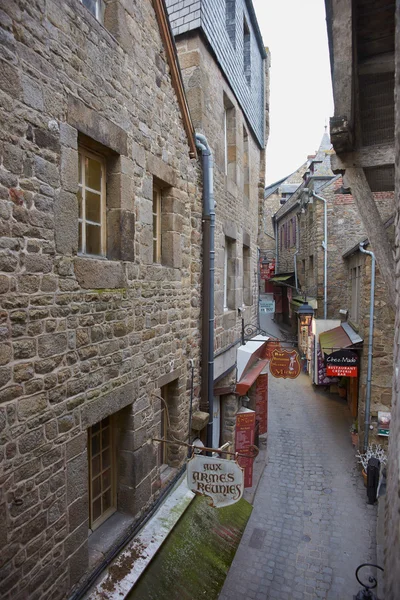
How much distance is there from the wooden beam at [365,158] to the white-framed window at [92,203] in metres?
3.27

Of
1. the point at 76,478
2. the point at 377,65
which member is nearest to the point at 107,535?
the point at 76,478

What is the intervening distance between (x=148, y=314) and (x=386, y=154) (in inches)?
156

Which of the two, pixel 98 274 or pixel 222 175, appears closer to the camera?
pixel 98 274

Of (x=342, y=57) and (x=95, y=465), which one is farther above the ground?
(x=342, y=57)

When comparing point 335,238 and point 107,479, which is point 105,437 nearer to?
point 107,479

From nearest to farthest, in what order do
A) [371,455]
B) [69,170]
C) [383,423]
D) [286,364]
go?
[69,170] < [286,364] < [371,455] < [383,423]

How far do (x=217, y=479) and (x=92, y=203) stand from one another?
339cm

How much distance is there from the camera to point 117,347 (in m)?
4.17

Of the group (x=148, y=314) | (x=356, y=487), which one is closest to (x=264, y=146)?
(x=148, y=314)

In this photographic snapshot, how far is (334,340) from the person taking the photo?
12070 millimetres

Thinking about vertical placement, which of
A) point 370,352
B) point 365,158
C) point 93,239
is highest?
point 365,158

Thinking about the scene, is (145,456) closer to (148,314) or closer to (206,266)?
(148,314)

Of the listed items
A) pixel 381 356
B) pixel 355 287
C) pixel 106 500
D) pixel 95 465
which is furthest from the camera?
pixel 355 287

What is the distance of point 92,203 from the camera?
4.01m
